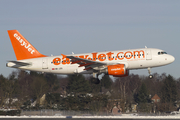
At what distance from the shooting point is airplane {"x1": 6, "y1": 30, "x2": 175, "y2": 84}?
157 feet

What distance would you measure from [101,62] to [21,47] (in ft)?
54.1

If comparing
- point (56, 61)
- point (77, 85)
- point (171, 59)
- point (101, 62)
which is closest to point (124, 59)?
point (101, 62)

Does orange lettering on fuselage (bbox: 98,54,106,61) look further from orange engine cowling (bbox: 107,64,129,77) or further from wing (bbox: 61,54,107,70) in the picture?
orange engine cowling (bbox: 107,64,129,77)

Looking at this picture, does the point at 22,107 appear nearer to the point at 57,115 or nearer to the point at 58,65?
the point at 57,115

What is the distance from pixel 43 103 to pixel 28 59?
37209 mm

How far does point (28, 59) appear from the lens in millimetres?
53156

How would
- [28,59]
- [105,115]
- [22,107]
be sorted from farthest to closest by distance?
[22,107] < [105,115] < [28,59]

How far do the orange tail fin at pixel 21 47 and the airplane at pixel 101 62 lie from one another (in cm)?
65

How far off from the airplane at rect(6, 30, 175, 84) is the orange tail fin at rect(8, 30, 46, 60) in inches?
25.4

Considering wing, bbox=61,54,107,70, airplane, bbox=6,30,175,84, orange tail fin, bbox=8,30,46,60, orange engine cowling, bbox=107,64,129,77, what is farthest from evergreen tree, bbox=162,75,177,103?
orange tail fin, bbox=8,30,46,60

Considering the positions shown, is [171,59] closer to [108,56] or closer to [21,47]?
[108,56]

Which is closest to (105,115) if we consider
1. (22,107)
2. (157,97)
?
(22,107)

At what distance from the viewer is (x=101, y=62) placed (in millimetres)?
48062

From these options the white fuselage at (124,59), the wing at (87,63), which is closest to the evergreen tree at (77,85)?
the white fuselage at (124,59)
